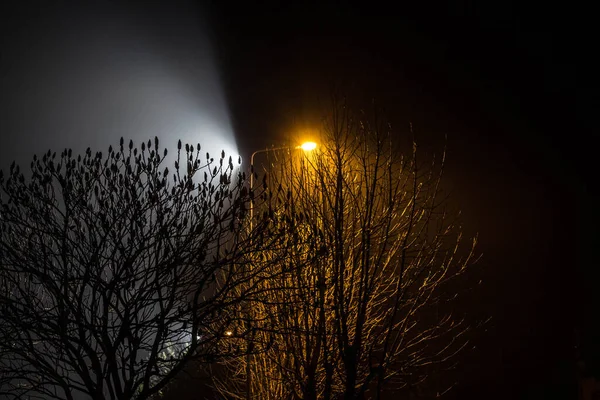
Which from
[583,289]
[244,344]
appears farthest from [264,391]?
[583,289]

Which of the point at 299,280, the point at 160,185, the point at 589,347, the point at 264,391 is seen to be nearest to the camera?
the point at 160,185

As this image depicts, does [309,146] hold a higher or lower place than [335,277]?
higher

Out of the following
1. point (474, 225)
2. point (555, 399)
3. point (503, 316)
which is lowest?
point (555, 399)

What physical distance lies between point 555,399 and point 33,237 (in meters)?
15.1

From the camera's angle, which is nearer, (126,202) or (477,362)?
(126,202)

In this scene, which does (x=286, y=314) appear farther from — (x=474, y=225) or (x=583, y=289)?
(x=583, y=289)

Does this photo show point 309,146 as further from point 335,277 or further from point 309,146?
point 335,277

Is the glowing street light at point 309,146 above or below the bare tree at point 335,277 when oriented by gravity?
above

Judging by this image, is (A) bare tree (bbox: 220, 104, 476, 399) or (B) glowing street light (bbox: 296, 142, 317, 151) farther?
(B) glowing street light (bbox: 296, 142, 317, 151)

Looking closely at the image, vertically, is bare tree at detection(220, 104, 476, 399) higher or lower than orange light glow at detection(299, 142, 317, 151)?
lower

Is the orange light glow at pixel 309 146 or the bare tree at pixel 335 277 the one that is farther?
the orange light glow at pixel 309 146

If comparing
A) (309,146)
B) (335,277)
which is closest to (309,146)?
(309,146)

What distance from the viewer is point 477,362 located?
51.1 feet

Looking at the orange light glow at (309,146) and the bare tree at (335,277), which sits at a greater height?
the orange light glow at (309,146)
